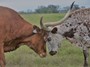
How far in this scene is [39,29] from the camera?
34.1ft

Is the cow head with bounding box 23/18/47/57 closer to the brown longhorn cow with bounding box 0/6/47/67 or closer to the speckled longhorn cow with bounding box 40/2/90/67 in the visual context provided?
the brown longhorn cow with bounding box 0/6/47/67

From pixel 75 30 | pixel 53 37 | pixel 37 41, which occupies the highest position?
pixel 37 41

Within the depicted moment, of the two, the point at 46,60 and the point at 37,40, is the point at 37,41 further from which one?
the point at 46,60

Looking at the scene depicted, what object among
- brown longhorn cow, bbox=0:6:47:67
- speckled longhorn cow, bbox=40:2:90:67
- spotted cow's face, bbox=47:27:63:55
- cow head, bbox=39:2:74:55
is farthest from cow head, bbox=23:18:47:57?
speckled longhorn cow, bbox=40:2:90:67

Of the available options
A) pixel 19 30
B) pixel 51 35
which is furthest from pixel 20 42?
pixel 51 35

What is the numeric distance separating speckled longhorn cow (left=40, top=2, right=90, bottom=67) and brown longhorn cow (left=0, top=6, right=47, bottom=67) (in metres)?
2.01

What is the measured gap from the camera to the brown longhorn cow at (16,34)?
1001cm

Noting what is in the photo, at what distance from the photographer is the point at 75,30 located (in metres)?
12.9

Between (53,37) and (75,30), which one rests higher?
(75,30)

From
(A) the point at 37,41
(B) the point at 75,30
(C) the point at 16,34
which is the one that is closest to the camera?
(C) the point at 16,34

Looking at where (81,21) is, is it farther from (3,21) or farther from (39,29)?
(3,21)

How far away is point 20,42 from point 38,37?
511 millimetres

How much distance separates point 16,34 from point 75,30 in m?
3.20

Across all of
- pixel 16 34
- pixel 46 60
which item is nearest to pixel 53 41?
pixel 46 60
